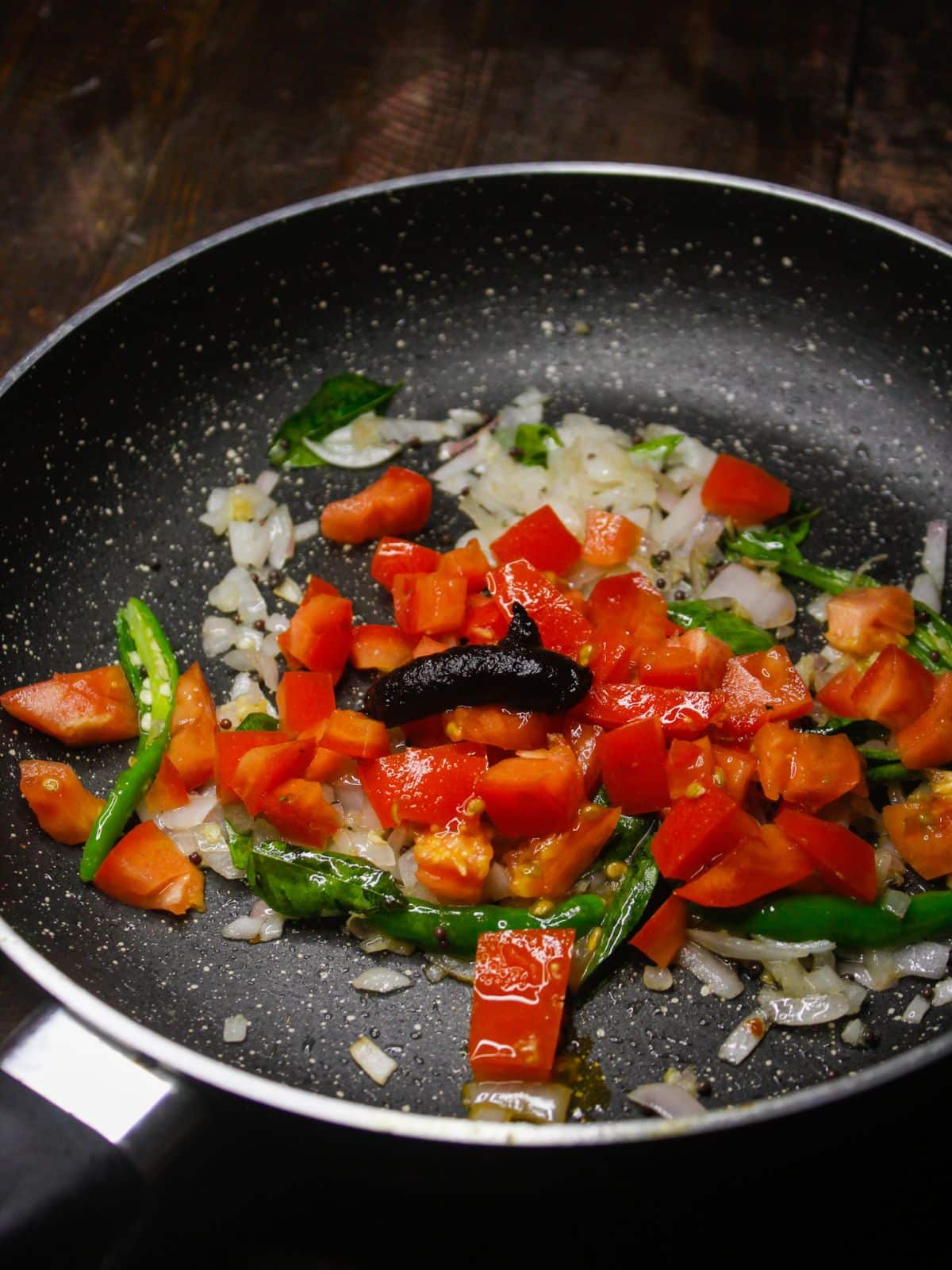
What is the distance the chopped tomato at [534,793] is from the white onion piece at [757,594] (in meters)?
0.54

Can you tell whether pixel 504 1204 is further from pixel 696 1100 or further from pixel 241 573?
pixel 241 573

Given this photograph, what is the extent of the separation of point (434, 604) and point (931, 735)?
84cm

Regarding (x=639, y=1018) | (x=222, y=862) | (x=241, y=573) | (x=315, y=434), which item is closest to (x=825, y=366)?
(x=315, y=434)

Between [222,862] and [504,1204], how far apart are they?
663 millimetres

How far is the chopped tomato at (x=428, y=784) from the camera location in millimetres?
1725

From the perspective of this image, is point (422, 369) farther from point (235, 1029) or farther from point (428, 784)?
point (235, 1029)

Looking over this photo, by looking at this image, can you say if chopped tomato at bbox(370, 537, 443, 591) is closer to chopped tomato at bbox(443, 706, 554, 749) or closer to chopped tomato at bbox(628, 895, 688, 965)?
chopped tomato at bbox(443, 706, 554, 749)

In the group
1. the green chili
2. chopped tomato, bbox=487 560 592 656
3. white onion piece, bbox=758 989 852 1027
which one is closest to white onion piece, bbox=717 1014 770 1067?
white onion piece, bbox=758 989 852 1027

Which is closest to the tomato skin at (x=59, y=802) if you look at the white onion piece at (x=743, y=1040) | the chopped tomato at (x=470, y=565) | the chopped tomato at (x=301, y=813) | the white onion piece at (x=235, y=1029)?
the chopped tomato at (x=301, y=813)

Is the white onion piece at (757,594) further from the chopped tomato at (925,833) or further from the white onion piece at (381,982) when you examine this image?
the white onion piece at (381,982)

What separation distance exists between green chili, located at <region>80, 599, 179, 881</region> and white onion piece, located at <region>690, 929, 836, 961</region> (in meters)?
0.91

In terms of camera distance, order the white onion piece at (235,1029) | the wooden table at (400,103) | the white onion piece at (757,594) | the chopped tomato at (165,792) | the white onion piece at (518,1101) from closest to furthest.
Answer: the white onion piece at (518,1101) < the white onion piece at (235,1029) < the chopped tomato at (165,792) < the white onion piece at (757,594) < the wooden table at (400,103)

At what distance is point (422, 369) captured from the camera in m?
2.47

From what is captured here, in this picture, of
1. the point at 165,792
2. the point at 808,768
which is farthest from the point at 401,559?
the point at 808,768
